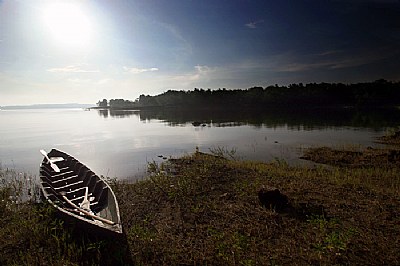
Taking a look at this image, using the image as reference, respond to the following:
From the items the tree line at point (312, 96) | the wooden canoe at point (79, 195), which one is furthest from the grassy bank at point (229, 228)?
the tree line at point (312, 96)

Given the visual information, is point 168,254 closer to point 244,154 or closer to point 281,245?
point 281,245

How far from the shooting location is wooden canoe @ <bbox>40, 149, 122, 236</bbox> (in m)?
6.55

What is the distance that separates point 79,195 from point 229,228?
6132mm

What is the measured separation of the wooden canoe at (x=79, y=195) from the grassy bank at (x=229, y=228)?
383 millimetres

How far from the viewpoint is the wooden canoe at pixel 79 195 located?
21.5ft

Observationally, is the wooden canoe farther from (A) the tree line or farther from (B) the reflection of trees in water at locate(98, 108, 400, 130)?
(A) the tree line

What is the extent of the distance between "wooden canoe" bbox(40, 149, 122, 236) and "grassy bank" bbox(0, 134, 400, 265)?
383mm

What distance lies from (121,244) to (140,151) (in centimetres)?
1955

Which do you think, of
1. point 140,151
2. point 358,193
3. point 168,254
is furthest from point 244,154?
point 168,254

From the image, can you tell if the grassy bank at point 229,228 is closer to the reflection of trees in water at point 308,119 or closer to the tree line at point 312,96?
the reflection of trees in water at point 308,119

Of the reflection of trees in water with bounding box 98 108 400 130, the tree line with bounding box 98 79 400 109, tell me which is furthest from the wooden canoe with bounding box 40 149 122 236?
the tree line with bounding box 98 79 400 109

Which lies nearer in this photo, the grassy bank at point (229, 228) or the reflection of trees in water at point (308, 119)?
the grassy bank at point (229, 228)

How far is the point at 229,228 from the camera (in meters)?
7.15

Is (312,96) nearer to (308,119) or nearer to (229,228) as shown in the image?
(308,119)
